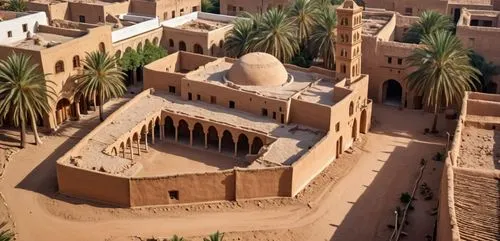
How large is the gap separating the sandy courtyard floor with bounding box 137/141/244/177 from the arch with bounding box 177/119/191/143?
999 mm

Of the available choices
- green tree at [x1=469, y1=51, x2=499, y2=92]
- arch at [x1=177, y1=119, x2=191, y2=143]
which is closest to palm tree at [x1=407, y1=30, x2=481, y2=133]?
green tree at [x1=469, y1=51, x2=499, y2=92]

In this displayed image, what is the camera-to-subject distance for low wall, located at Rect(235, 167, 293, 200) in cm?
3603

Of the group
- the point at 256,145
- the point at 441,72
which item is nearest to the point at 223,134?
the point at 256,145

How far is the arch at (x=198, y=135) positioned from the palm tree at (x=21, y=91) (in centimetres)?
1049

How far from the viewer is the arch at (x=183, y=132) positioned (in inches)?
1807

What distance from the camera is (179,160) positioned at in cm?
4269

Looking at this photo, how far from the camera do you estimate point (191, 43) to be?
5803 centimetres

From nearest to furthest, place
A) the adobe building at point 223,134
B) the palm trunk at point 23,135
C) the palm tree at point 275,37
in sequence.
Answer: the adobe building at point 223,134, the palm trunk at point 23,135, the palm tree at point 275,37

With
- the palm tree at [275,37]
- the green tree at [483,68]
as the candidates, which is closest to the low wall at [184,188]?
the palm tree at [275,37]

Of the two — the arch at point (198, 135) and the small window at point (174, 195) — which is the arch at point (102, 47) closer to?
the arch at point (198, 135)

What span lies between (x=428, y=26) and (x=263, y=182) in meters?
26.1

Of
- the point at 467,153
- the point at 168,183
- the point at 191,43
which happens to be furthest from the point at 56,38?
the point at 467,153

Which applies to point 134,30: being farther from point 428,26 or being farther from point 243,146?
point 428,26

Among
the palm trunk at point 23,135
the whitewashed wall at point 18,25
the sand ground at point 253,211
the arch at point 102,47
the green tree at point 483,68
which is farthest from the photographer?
the arch at point 102,47
